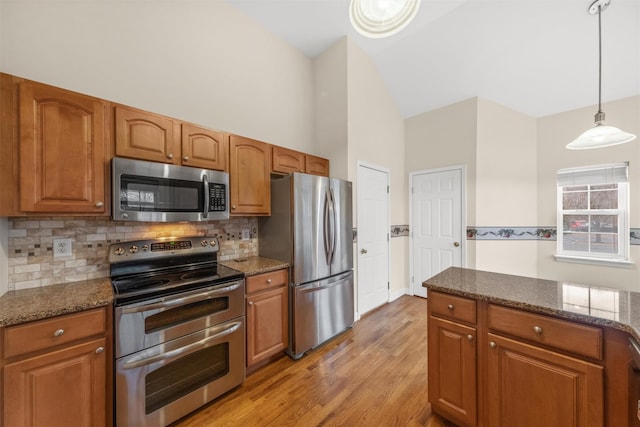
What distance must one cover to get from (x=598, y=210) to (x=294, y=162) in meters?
4.19

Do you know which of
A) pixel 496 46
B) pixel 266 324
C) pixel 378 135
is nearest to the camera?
pixel 266 324

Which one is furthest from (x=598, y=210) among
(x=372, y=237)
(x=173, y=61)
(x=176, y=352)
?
(x=173, y=61)

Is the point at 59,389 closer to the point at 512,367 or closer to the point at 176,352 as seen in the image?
the point at 176,352

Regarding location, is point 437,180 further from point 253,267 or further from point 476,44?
point 253,267

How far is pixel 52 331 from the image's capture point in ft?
3.91

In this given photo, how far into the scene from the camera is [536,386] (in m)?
1.18

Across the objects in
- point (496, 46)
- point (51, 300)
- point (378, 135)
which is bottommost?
point (51, 300)

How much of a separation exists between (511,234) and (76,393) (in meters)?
4.77

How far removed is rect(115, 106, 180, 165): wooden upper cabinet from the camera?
5.24 feet

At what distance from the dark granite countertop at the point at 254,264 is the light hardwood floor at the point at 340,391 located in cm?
91

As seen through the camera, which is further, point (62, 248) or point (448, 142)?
point (448, 142)

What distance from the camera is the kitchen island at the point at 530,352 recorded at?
102cm

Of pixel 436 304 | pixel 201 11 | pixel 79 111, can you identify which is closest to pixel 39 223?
pixel 79 111

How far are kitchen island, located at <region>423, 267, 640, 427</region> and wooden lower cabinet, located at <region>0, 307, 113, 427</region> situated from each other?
1.95 meters
